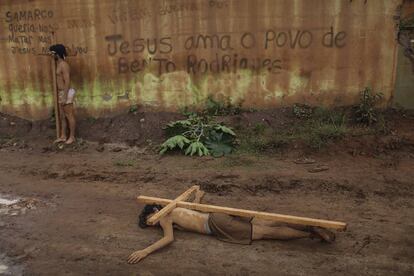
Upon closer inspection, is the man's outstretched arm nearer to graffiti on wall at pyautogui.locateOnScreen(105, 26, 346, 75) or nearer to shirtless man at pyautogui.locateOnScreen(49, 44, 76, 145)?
graffiti on wall at pyautogui.locateOnScreen(105, 26, 346, 75)

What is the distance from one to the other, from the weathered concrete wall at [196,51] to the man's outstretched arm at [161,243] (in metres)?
3.99

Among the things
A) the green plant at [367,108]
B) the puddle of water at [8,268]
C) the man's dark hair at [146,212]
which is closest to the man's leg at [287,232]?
the man's dark hair at [146,212]

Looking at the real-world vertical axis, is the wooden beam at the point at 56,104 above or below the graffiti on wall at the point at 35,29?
below

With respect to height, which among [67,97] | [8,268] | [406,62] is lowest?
[8,268]

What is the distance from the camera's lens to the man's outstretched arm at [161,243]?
417 cm

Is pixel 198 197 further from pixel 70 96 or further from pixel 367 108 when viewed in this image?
pixel 70 96

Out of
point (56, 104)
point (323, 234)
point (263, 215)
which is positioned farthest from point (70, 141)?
point (323, 234)

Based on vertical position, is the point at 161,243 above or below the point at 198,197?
below

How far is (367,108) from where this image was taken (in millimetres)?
7297

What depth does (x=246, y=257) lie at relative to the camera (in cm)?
416

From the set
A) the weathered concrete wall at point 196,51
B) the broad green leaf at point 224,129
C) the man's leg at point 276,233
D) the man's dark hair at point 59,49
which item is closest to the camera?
the man's leg at point 276,233

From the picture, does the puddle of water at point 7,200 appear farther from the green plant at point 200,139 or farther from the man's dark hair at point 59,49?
the man's dark hair at point 59,49

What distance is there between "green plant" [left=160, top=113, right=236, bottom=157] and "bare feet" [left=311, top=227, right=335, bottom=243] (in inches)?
118

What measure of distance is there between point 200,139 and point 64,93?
111 inches
